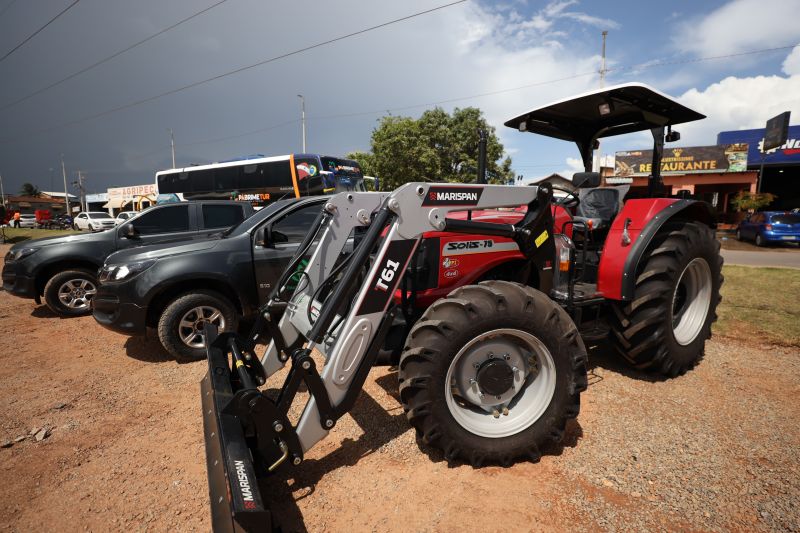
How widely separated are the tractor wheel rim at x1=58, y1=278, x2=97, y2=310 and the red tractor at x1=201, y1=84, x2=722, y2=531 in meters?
5.31

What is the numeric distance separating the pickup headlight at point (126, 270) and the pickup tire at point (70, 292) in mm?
2517

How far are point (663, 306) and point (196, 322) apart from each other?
15.7ft

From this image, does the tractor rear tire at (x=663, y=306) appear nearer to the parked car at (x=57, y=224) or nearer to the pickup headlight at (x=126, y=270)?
the pickup headlight at (x=126, y=270)

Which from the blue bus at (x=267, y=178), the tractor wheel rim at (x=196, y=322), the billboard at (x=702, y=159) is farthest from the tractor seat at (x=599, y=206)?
the billboard at (x=702, y=159)

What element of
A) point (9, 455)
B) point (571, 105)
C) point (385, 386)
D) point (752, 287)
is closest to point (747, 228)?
point (752, 287)

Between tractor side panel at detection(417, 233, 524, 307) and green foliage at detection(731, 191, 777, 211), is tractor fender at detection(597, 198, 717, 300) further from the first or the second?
green foliage at detection(731, 191, 777, 211)

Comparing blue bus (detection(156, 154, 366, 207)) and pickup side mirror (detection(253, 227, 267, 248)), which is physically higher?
blue bus (detection(156, 154, 366, 207))

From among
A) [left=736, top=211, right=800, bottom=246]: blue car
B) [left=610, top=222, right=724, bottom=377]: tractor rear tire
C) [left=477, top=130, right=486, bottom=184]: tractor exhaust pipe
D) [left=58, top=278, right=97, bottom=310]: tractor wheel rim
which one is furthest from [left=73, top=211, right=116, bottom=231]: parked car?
[left=736, top=211, right=800, bottom=246]: blue car

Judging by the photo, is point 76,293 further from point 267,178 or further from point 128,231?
point 267,178

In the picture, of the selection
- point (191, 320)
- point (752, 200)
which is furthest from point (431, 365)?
point (752, 200)

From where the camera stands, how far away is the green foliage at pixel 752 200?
21.6 metres

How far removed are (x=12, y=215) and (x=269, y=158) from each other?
4236 centimetres

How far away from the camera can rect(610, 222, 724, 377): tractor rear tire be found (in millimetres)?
3594

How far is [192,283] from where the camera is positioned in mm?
4707
